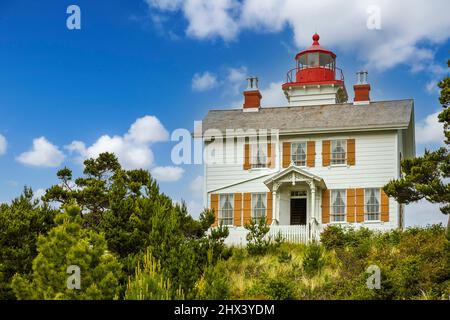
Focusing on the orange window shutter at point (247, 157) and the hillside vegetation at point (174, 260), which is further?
the orange window shutter at point (247, 157)

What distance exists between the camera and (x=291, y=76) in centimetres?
4066

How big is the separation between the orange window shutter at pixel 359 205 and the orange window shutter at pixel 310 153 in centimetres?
248

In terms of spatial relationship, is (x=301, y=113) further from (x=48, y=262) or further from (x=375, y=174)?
(x=48, y=262)

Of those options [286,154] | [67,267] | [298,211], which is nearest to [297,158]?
[286,154]

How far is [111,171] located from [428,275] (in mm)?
17220

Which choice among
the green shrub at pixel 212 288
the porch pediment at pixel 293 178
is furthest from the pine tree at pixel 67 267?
the porch pediment at pixel 293 178

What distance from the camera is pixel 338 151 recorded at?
109 feet

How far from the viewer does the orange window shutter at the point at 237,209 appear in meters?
33.4

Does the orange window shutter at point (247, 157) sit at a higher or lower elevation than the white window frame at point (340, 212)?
higher

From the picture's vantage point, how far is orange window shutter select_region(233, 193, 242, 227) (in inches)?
1316

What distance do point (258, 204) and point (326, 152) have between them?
3887 millimetres

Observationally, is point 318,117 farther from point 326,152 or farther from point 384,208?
point 384,208

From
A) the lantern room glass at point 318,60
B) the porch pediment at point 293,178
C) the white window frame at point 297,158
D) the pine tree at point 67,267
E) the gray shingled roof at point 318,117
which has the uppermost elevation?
the lantern room glass at point 318,60

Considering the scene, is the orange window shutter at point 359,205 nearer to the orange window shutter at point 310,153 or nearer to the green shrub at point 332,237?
the green shrub at point 332,237
